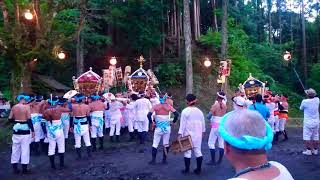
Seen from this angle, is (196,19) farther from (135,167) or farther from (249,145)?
(249,145)

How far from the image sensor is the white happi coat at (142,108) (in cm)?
1586

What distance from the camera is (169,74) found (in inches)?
1100

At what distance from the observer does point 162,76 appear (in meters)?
28.3

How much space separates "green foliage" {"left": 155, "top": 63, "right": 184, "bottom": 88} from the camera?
28.0 metres

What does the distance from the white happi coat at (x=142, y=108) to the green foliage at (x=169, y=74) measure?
38.6ft

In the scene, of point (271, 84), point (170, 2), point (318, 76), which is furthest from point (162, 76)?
point (318, 76)

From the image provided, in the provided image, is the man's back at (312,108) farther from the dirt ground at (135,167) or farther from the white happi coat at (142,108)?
the white happi coat at (142,108)

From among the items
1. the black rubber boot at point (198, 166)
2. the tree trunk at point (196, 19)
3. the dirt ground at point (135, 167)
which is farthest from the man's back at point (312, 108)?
the tree trunk at point (196, 19)

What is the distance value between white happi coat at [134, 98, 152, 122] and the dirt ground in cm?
178

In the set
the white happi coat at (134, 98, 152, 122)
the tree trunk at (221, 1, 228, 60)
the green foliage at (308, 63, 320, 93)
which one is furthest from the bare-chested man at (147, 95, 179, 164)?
the green foliage at (308, 63, 320, 93)

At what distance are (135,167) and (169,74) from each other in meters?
17.0

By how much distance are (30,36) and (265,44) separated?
1084 inches

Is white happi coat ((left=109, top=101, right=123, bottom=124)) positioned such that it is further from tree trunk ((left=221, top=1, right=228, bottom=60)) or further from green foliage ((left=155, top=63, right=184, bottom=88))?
green foliage ((left=155, top=63, right=184, bottom=88))

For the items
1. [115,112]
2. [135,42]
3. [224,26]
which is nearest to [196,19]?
[135,42]
